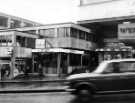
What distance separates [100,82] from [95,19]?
3555cm

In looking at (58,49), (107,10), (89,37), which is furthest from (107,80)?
(107,10)

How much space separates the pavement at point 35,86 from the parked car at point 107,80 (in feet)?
10.7

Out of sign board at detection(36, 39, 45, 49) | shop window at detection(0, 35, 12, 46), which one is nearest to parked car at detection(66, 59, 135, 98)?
shop window at detection(0, 35, 12, 46)

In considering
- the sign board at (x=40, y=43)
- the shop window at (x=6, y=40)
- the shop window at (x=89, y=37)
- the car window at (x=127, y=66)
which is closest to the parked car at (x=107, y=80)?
the car window at (x=127, y=66)

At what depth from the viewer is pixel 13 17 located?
2491 inches

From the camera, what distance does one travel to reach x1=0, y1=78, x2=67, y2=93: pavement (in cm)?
1462

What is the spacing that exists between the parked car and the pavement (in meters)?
3.25

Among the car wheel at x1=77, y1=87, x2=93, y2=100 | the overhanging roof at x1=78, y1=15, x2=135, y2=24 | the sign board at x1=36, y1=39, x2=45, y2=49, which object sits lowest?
the car wheel at x1=77, y1=87, x2=93, y2=100

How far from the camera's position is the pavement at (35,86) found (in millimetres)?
14617

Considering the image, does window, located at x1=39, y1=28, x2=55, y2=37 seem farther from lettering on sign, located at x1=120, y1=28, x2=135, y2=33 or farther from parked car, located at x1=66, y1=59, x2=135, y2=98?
parked car, located at x1=66, y1=59, x2=135, y2=98

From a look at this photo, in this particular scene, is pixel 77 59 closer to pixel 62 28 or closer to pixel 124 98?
pixel 62 28

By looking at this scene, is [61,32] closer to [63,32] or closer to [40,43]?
[63,32]

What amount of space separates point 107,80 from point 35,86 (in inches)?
312

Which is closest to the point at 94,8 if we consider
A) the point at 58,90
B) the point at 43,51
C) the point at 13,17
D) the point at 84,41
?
→ the point at 84,41
